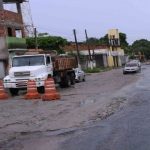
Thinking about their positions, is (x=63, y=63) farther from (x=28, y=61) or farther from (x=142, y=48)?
(x=142, y=48)

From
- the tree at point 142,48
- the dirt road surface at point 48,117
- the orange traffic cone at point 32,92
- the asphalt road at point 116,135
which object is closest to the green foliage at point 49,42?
the orange traffic cone at point 32,92

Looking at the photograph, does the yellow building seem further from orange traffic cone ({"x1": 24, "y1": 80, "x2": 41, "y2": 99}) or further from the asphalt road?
the asphalt road

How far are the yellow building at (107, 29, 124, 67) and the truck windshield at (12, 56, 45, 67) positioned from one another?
294 ft

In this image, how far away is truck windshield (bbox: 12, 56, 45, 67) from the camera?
104ft

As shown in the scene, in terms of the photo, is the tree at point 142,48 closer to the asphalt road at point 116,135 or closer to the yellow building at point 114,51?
the yellow building at point 114,51

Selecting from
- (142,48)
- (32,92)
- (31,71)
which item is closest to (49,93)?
(32,92)

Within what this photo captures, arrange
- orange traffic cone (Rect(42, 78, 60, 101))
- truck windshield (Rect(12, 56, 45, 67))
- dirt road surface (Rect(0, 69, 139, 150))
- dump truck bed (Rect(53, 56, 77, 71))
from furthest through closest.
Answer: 1. dump truck bed (Rect(53, 56, 77, 71))
2. truck windshield (Rect(12, 56, 45, 67))
3. orange traffic cone (Rect(42, 78, 60, 101))
4. dirt road surface (Rect(0, 69, 139, 150))

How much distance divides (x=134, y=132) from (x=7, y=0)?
54723mm

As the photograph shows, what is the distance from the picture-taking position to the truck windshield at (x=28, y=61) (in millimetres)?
31727

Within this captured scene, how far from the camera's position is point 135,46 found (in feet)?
639

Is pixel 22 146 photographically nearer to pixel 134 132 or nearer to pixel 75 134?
pixel 75 134

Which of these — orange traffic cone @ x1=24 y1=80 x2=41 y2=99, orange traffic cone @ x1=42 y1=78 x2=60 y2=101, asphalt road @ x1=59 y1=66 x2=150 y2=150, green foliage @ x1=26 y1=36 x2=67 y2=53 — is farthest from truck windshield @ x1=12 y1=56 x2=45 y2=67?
green foliage @ x1=26 y1=36 x2=67 y2=53

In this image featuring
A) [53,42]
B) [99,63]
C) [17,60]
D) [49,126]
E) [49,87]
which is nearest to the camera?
[49,126]

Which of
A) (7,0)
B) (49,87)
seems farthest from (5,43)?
(49,87)
